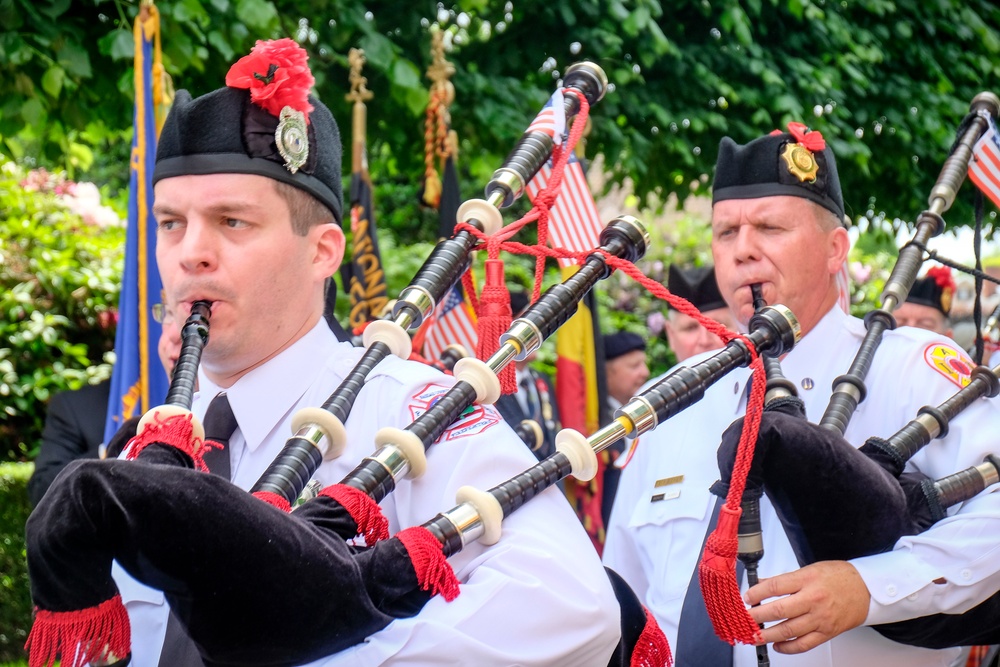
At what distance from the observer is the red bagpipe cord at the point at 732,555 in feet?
6.66

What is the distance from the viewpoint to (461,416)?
194 cm

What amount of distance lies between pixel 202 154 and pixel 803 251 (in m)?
1.60

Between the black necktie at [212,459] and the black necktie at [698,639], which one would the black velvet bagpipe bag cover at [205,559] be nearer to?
the black necktie at [212,459]

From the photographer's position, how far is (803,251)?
115 inches

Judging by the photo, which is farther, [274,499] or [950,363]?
[950,363]

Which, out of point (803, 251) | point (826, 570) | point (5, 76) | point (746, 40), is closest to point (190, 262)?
point (826, 570)

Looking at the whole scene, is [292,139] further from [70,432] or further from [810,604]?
[70,432]

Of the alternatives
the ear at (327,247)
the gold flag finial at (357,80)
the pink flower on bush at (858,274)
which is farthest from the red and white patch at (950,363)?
the pink flower on bush at (858,274)

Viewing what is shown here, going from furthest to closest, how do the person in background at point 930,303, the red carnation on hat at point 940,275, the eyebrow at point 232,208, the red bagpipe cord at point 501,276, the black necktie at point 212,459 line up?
the red carnation on hat at point 940,275
the person in background at point 930,303
the red bagpipe cord at point 501,276
the eyebrow at point 232,208
the black necktie at point 212,459

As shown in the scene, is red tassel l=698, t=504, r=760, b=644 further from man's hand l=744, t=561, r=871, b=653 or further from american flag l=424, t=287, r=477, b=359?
american flag l=424, t=287, r=477, b=359

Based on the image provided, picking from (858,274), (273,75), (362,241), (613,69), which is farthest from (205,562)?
(858,274)

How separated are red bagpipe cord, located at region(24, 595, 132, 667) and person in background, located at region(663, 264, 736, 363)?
4.12 meters

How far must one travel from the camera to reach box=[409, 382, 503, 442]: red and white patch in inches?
75.0

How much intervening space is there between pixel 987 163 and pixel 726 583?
70.8 inches
